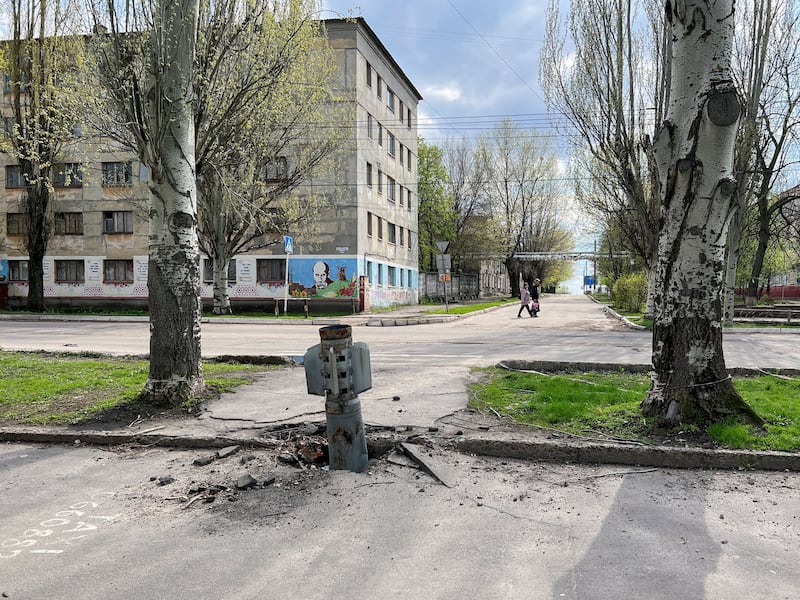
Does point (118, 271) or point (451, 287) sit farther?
point (451, 287)

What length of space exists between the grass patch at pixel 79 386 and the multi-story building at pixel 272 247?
17.4m

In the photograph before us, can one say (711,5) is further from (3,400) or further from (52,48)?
(52,48)

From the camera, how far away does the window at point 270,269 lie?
2914 centimetres

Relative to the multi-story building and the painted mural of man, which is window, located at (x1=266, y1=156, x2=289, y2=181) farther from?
the painted mural of man

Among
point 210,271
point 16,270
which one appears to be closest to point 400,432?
point 210,271

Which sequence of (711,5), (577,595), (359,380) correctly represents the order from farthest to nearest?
1. (711,5)
2. (359,380)
3. (577,595)

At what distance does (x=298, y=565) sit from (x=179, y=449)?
263cm

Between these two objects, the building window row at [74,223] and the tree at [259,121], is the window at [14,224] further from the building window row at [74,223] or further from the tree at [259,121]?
the tree at [259,121]

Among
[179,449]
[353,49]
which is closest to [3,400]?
[179,449]

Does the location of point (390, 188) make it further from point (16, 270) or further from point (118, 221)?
point (16, 270)

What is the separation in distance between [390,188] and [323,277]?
933cm

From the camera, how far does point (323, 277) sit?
28.5 m

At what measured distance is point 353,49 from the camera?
94.8 feet

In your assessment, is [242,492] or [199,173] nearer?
[242,492]
